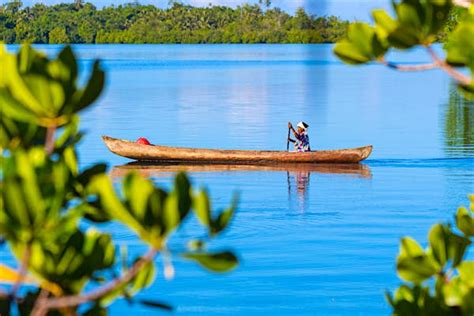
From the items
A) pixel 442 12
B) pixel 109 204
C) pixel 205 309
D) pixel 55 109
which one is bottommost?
pixel 205 309

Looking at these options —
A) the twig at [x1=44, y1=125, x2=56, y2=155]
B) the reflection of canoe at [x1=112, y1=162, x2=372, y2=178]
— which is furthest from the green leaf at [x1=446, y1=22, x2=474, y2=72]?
the reflection of canoe at [x1=112, y1=162, x2=372, y2=178]

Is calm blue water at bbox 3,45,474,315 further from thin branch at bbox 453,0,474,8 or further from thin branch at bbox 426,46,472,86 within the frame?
thin branch at bbox 453,0,474,8

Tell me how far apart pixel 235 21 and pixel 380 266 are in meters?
126

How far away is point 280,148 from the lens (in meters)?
24.9

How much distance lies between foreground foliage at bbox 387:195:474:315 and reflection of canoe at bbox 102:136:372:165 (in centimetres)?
1760

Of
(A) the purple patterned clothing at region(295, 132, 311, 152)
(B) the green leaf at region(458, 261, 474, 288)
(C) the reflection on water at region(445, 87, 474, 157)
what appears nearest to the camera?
(B) the green leaf at region(458, 261, 474, 288)

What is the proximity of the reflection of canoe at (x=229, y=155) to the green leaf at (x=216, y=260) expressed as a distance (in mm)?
18149

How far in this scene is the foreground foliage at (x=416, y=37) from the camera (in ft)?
6.15

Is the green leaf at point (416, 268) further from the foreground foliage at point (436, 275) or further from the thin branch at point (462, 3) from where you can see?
the thin branch at point (462, 3)

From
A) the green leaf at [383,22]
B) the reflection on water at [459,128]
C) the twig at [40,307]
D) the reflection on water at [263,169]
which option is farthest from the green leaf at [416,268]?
the reflection on water at [459,128]

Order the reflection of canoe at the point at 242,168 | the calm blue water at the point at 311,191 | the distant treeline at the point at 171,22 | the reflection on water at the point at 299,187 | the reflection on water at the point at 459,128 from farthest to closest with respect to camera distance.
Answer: the distant treeline at the point at 171,22
the reflection on water at the point at 459,128
the reflection of canoe at the point at 242,168
the reflection on water at the point at 299,187
the calm blue water at the point at 311,191

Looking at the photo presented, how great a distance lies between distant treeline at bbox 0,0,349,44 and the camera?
5182 inches

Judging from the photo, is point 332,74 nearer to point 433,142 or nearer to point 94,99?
point 433,142

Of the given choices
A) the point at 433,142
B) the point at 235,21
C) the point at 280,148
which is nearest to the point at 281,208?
the point at 280,148
